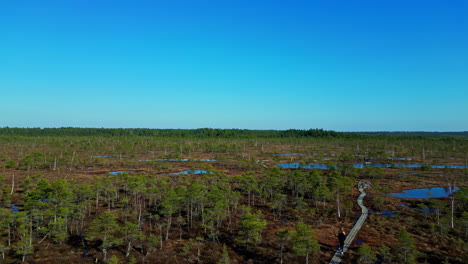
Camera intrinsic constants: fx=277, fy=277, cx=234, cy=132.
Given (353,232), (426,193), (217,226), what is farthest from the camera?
(426,193)

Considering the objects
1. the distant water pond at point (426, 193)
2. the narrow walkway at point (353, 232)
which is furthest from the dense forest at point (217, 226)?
the distant water pond at point (426, 193)

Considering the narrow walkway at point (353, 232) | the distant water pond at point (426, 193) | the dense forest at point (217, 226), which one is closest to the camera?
the dense forest at point (217, 226)

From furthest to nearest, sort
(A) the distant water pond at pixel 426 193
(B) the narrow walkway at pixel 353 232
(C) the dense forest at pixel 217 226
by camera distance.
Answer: (A) the distant water pond at pixel 426 193 < (B) the narrow walkway at pixel 353 232 < (C) the dense forest at pixel 217 226

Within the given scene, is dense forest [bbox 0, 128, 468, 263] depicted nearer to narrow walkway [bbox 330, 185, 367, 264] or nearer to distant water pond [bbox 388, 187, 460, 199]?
narrow walkway [bbox 330, 185, 367, 264]

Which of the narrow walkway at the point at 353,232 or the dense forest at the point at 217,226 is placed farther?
the narrow walkway at the point at 353,232

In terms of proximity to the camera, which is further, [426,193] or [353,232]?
[426,193]

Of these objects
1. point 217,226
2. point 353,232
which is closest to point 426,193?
point 353,232

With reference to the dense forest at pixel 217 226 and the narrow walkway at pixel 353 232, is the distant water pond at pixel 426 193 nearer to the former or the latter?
the dense forest at pixel 217 226

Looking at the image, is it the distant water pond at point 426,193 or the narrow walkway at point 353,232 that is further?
the distant water pond at point 426,193

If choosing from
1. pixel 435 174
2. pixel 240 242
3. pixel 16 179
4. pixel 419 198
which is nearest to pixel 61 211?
pixel 240 242

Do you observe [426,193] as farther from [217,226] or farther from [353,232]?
[217,226]
